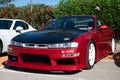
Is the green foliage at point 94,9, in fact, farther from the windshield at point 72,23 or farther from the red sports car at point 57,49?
the red sports car at point 57,49

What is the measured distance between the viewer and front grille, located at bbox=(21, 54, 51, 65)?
7.35m

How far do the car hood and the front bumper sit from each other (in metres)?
0.23

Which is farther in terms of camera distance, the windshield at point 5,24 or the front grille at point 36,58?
the windshield at point 5,24

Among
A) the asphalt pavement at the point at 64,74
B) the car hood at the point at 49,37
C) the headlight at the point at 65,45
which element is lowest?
the asphalt pavement at the point at 64,74

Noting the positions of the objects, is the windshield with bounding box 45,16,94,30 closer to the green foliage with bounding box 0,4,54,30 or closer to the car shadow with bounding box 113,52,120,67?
the car shadow with bounding box 113,52,120,67

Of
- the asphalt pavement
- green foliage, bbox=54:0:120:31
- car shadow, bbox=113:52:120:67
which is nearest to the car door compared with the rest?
car shadow, bbox=113:52:120:67

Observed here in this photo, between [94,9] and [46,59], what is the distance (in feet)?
26.5

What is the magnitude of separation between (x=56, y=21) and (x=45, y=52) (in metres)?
2.26

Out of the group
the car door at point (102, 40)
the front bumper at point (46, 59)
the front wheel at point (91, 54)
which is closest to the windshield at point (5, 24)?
the car door at point (102, 40)

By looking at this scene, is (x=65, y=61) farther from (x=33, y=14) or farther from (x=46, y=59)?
(x=33, y=14)

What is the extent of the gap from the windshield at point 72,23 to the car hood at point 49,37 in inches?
24.4

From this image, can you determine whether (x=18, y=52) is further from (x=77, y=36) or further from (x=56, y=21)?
(x=56, y=21)

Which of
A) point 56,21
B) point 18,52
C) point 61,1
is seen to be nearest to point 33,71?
point 18,52

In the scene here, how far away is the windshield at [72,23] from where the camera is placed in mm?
8797
